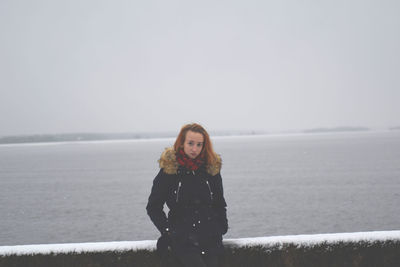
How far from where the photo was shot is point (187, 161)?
3.72m

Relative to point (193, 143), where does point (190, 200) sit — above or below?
below

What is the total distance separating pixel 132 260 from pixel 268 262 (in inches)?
69.2

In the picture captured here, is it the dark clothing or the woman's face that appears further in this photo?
the woman's face

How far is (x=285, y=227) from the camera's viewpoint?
61.2ft

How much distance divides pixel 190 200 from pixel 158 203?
0.37m

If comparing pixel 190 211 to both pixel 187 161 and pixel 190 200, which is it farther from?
pixel 187 161

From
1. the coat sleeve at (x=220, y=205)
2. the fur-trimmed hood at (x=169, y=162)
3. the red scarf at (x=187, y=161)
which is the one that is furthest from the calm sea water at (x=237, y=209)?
the fur-trimmed hood at (x=169, y=162)

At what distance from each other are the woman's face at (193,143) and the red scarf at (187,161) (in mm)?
54

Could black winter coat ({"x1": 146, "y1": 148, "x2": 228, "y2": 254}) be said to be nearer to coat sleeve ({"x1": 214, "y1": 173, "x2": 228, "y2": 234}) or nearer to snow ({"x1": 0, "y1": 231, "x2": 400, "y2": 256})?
coat sleeve ({"x1": 214, "y1": 173, "x2": 228, "y2": 234})

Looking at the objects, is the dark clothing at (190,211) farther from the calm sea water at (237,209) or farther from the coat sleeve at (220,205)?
the calm sea water at (237,209)

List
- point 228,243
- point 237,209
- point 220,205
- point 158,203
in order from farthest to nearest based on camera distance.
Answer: point 237,209, point 228,243, point 220,205, point 158,203

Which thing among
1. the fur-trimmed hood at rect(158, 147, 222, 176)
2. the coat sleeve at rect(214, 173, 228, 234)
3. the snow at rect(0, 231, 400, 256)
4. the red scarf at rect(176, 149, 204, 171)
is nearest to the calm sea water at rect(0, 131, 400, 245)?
the snow at rect(0, 231, 400, 256)

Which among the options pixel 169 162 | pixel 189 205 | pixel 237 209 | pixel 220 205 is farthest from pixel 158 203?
pixel 237 209

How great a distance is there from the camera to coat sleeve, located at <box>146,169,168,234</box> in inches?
140
